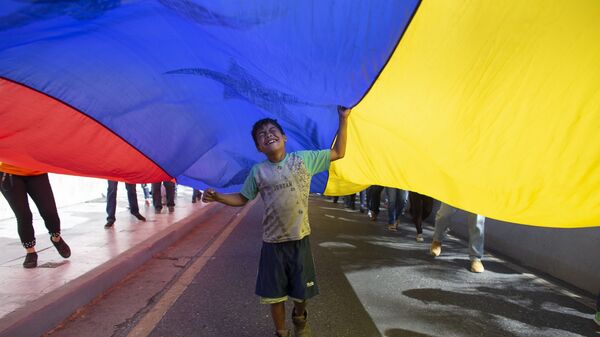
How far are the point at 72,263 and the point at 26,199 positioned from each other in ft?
2.99

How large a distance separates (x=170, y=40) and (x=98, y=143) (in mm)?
1879

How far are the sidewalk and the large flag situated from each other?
49.0 inches

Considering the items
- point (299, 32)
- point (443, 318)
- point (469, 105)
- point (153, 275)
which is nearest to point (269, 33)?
point (299, 32)

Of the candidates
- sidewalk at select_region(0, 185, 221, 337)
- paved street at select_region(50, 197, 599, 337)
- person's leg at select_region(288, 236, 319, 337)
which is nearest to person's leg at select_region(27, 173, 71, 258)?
sidewalk at select_region(0, 185, 221, 337)

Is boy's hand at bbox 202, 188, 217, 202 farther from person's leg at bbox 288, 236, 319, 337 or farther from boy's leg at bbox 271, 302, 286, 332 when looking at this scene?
boy's leg at bbox 271, 302, 286, 332

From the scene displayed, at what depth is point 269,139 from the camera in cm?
269

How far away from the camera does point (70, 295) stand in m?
3.58

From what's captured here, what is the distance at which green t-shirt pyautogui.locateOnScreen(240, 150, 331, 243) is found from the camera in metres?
2.71

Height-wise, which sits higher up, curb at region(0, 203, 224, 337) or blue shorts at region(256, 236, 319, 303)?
blue shorts at region(256, 236, 319, 303)

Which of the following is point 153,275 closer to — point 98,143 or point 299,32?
point 98,143

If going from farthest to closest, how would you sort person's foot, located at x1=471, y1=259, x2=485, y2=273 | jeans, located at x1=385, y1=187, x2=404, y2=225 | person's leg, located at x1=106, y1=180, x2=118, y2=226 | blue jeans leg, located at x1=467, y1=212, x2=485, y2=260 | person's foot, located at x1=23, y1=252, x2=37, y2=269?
jeans, located at x1=385, y1=187, x2=404, y2=225, person's leg, located at x1=106, y1=180, x2=118, y2=226, person's foot, located at x1=471, y1=259, x2=485, y2=273, blue jeans leg, located at x1=467, y1=212, x2=485, y2=260, person's foot, located at x1=23, y1=252, x2=37, y2=269

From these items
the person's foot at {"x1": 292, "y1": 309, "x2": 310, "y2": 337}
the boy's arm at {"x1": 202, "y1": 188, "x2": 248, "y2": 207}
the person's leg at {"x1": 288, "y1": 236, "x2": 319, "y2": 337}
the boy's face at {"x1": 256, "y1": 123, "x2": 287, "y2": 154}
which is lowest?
the person's foot at {"x1": 292, "y1": 309, "x2": 310, "y2": 337}

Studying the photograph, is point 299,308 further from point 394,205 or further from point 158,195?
point 158,195

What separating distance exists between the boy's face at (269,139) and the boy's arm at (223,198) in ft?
1.32
